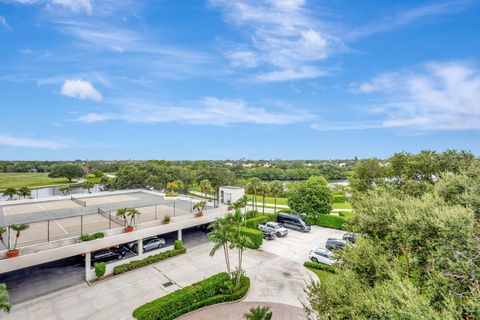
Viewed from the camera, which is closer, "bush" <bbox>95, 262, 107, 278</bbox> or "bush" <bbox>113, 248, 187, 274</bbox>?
"bush" <bbox>95, 262, 107, 278</bbox>

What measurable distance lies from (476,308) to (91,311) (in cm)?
1919

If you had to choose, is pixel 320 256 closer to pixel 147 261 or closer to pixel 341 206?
pixel 147 261

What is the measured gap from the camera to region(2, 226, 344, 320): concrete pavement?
16.3m

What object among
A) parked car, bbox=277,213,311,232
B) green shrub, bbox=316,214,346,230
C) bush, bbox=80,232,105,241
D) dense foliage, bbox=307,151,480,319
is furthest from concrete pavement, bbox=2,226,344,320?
green shrub, bbox=316,214,346,230

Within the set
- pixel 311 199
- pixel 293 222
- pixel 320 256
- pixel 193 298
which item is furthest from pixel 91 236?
pixel 311 199

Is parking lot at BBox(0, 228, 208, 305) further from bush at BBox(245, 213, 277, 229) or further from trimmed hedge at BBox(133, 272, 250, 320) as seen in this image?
bush at BBox(245, 213, 277, 229)

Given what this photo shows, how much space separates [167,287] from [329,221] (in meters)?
25.1

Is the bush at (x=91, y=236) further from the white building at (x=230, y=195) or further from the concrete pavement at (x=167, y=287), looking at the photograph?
the white building at (x=230, y=195)

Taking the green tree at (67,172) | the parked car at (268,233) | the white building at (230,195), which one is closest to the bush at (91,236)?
the white building at (230,195)

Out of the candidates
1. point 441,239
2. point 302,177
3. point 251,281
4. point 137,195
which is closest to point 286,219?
point 251,281

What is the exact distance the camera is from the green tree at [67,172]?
78056 millimetres

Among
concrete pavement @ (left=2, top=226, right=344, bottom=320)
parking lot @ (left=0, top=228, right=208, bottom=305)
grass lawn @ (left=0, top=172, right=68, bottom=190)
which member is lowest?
concrete pavement @ (left=2, top=226, right=344, bottom=320)

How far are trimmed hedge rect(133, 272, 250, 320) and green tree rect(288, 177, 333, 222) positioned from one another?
19.1m

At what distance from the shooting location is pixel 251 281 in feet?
67.4
